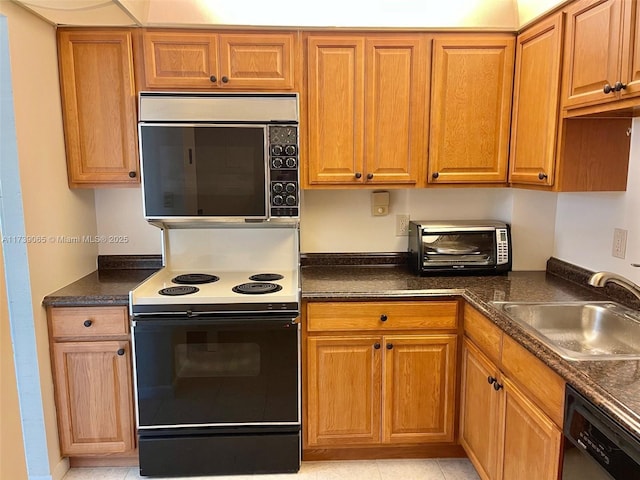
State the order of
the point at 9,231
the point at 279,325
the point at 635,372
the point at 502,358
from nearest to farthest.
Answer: the point at 635,372, the point at 502,358, the point at 9,231, the point at 279,325

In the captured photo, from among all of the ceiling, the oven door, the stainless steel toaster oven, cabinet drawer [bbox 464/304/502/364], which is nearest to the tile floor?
the oven door

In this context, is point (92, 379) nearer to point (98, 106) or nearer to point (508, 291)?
point (98, 106)

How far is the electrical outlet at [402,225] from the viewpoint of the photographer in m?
2.67

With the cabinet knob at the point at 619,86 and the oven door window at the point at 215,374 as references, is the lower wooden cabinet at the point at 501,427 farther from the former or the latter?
the cabinet knob at the point at 619,86

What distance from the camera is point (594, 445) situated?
1.19m

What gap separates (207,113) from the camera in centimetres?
214

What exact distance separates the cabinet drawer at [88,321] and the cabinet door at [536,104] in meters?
1.96

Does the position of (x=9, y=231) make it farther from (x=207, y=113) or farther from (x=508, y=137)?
(x=508, y=137)

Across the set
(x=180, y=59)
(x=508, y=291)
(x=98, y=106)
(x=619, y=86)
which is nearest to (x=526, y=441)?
(x=508, y=291)

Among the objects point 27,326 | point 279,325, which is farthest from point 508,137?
point 27,326

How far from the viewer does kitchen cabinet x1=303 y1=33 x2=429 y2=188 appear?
7.35 ft

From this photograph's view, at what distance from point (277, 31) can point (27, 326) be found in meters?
1.73

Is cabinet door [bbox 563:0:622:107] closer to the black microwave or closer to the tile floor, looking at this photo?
the black microwave

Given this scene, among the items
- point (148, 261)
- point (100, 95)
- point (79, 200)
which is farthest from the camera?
point (148, 261)
